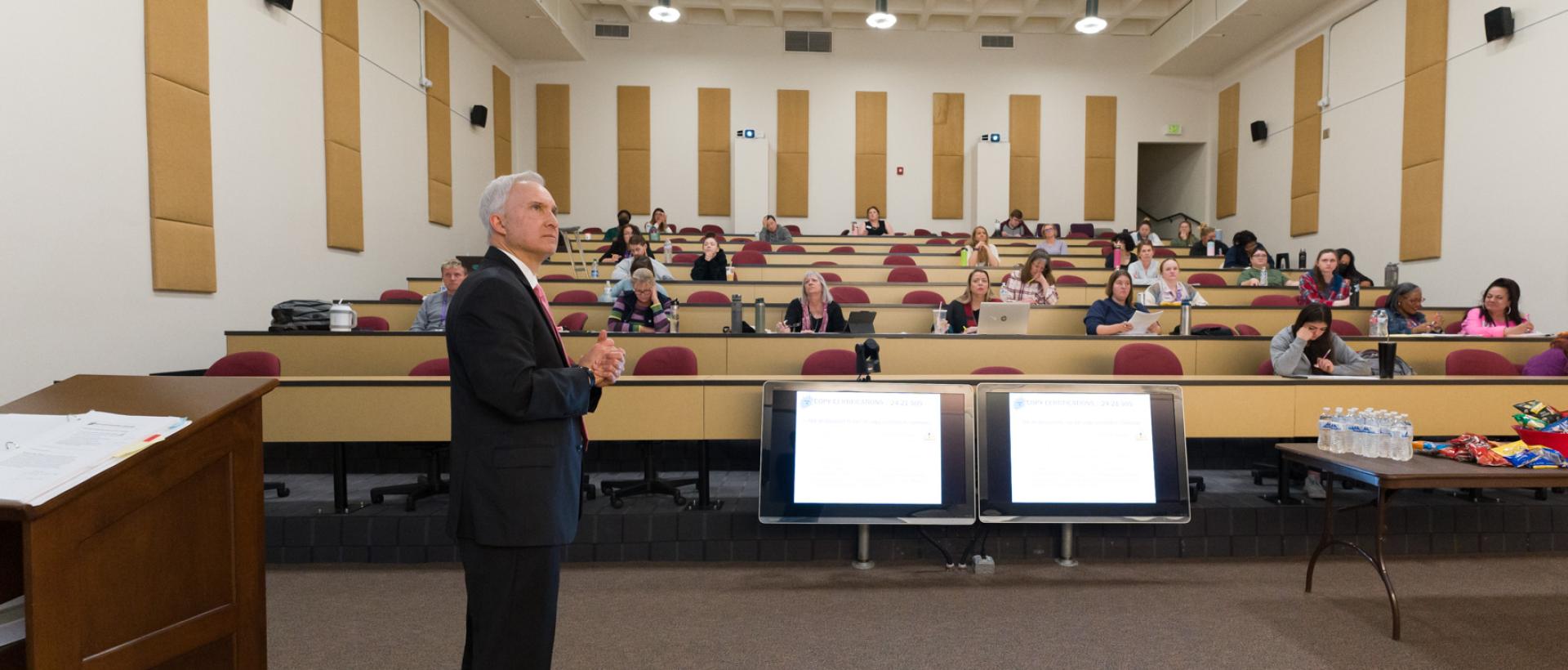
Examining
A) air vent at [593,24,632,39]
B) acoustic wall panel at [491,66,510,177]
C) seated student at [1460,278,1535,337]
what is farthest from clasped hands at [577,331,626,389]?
air vent at [593,24,632,39]

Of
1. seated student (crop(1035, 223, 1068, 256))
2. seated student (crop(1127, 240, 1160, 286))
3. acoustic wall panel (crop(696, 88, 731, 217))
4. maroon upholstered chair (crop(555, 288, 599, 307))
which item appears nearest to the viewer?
maroon upholstered chair (crop(555, 288, 599, 307))

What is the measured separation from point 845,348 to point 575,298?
2.68 m

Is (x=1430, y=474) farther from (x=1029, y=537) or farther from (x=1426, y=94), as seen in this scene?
(x=1426, y=94)

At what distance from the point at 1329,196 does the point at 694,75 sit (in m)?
8.88

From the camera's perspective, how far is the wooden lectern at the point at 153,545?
3.67 ft

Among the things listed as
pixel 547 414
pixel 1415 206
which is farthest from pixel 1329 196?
pixel 547 414

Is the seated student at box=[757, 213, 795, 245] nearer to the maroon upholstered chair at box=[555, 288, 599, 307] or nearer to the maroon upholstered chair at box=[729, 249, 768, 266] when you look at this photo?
the maroon upholstered chair at box=[729, 249, 768, 266]

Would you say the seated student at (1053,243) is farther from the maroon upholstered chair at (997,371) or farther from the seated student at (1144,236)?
the maroon upholstered chair at (997,371)

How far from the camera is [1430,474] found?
2.46 meters

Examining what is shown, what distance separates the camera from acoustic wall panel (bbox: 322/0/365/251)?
6.96 m

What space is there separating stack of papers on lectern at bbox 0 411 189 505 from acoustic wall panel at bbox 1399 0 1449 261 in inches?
396

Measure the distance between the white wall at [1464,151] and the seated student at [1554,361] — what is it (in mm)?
2602

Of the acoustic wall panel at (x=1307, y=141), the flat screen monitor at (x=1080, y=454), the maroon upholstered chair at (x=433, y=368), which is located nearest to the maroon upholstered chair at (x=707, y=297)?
the maroon upholstered chair at (x=433, y=368)

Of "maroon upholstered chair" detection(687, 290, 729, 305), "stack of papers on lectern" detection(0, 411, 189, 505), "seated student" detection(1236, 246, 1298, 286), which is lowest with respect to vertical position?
"stack of papers on lectern" detection(0, 411, 189, 505)
